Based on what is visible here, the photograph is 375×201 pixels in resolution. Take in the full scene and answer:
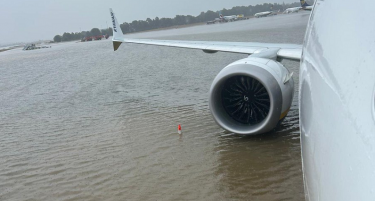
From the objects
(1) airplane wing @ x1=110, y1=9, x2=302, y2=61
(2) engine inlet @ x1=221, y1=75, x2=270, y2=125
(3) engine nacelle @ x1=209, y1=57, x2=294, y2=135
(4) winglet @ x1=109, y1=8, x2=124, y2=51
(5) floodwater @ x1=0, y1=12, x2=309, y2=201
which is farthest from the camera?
(4) winglet @ x1=109, y1=8, x2=124, y2=51

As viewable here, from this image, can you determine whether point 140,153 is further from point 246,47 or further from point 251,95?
point 246,47

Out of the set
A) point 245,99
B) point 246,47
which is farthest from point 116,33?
point 245,99

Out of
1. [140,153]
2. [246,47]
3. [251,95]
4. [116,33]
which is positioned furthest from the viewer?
[116,33]

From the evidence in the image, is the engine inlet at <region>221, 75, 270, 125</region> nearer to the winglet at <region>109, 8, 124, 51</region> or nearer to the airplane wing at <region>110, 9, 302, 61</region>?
the airplane wing at <region>110, 9, 302, 61</region>

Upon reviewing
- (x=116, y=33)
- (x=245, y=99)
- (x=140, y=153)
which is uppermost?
(x=116, y=33)

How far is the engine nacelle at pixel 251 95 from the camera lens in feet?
19.6

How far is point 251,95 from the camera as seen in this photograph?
667 cm

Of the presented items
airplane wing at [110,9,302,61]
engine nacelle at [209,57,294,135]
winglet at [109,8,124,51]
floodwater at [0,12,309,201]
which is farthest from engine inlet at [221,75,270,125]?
winglet at [109,8,124,51]

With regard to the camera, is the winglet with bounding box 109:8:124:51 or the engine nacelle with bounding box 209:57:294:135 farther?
the winglet with bounding box 109:8:124:51

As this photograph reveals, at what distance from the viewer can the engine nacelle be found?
19.6 ft

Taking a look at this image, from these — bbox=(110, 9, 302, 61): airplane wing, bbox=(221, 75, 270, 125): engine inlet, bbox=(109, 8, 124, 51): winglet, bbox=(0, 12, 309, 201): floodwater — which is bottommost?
bbox=(0, 12, 309, 201): floodwater

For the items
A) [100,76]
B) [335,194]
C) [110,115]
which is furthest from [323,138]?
[100,76]

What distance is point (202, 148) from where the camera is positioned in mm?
6734

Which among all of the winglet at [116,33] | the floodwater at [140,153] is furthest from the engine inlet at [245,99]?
the winglet at [116,33]
